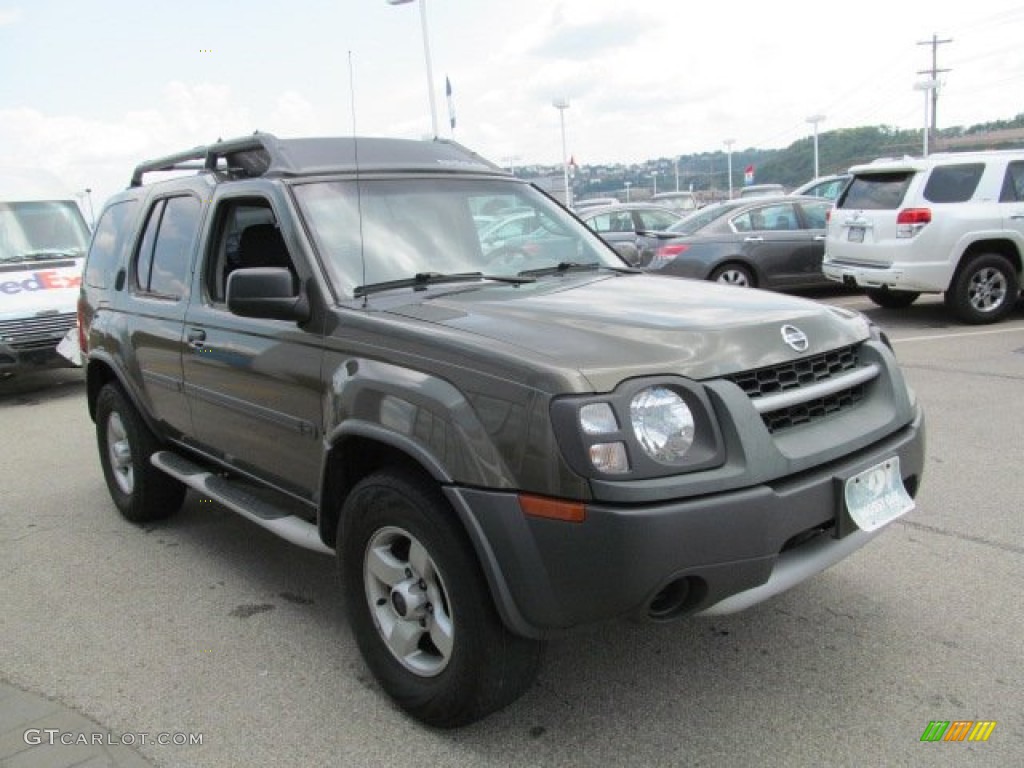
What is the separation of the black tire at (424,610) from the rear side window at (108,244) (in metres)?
2.98

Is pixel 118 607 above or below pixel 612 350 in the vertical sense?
below

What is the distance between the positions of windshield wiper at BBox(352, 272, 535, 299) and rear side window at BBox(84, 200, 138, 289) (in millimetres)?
2443

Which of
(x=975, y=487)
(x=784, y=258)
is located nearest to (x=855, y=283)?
(x=784, y=258)

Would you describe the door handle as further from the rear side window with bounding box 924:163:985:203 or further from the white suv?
the rear side window with bounding box 924:163:985:203

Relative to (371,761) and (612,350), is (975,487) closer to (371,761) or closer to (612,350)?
(612,350)

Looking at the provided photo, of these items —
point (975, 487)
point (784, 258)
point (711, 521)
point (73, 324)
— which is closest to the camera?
point (711, 521)

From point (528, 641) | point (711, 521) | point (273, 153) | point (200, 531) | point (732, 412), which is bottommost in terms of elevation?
point (200, 531)

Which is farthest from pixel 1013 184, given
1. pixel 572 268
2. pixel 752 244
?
pixel 572 268

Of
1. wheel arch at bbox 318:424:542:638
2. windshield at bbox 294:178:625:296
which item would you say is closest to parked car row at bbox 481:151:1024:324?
windshield at bbox 294:178:625:296

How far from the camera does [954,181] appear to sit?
379 inches

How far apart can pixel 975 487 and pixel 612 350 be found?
3.18 metres

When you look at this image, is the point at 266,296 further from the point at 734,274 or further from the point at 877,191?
the point at 734,274

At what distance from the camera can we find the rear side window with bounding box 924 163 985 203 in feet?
31.5

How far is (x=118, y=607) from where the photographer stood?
3.97 meters
